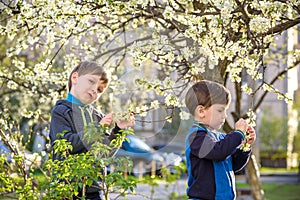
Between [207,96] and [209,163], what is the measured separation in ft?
1.22

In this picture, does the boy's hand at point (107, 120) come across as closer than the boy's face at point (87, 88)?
Yes

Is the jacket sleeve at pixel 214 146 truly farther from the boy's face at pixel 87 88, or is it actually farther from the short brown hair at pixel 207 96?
the boy's face at pixel 87 88

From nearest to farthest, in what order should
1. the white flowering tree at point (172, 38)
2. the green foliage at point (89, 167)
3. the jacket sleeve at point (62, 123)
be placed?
the green foliage at point (89, 167) → the jacket sleeve at point (62, 123) → the white flowering tree at point (172, 38)

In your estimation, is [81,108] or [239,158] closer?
[239,158]

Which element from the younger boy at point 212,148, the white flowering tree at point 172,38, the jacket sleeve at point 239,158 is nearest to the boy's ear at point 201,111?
the younger boy at point 212,148

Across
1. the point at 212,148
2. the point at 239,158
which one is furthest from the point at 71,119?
the point at 239,158

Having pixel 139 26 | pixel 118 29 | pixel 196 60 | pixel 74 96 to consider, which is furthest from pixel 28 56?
pixel 74 96

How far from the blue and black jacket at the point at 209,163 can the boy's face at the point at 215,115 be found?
0.14ft

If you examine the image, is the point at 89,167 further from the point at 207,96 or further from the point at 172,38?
the point at 172,38

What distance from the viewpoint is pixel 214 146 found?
137 inches

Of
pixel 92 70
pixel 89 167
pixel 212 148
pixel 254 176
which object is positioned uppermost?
pixel 92 70

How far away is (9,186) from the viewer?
462cm

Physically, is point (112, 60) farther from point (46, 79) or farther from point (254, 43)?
point (254, 43)

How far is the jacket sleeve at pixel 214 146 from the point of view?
3.47 metres
